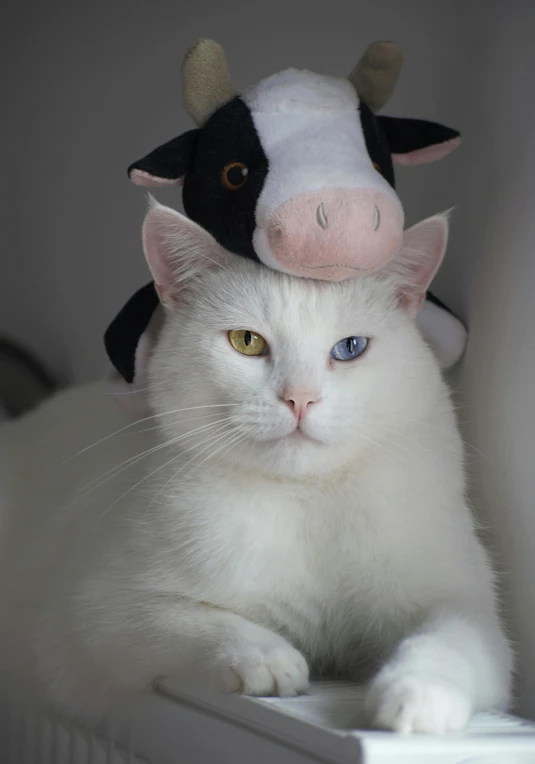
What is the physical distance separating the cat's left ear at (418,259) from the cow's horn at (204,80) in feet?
1.14

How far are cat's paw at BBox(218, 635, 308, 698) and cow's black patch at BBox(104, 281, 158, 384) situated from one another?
1.79 ft

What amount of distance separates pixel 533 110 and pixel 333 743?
0.95 metres

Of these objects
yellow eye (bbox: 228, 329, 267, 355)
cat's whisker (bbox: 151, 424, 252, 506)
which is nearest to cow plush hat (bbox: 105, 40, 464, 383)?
yellow eye (bbox: 228, 329, 267, 355)

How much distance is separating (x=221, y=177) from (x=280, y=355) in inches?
10.8

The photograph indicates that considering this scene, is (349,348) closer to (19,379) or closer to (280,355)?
(280,355)

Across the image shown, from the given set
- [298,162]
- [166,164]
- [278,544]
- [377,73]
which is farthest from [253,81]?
[278,544]

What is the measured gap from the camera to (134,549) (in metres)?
1.29

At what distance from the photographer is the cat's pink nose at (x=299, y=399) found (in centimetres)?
109

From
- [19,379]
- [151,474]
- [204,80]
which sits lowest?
[19,379]

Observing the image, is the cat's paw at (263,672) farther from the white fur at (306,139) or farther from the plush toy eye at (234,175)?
the plush toy eye at (234,175)

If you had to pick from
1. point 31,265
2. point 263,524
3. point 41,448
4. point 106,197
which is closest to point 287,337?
point 263,524

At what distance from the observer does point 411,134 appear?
134 cm

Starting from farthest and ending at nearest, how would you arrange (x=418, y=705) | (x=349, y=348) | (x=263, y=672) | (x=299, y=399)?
(x=349, y=348) → (x=299, y=399) → (x=263, y=672) → (x=418, y=705)

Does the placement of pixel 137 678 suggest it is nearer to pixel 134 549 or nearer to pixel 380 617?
pixel 134 549
